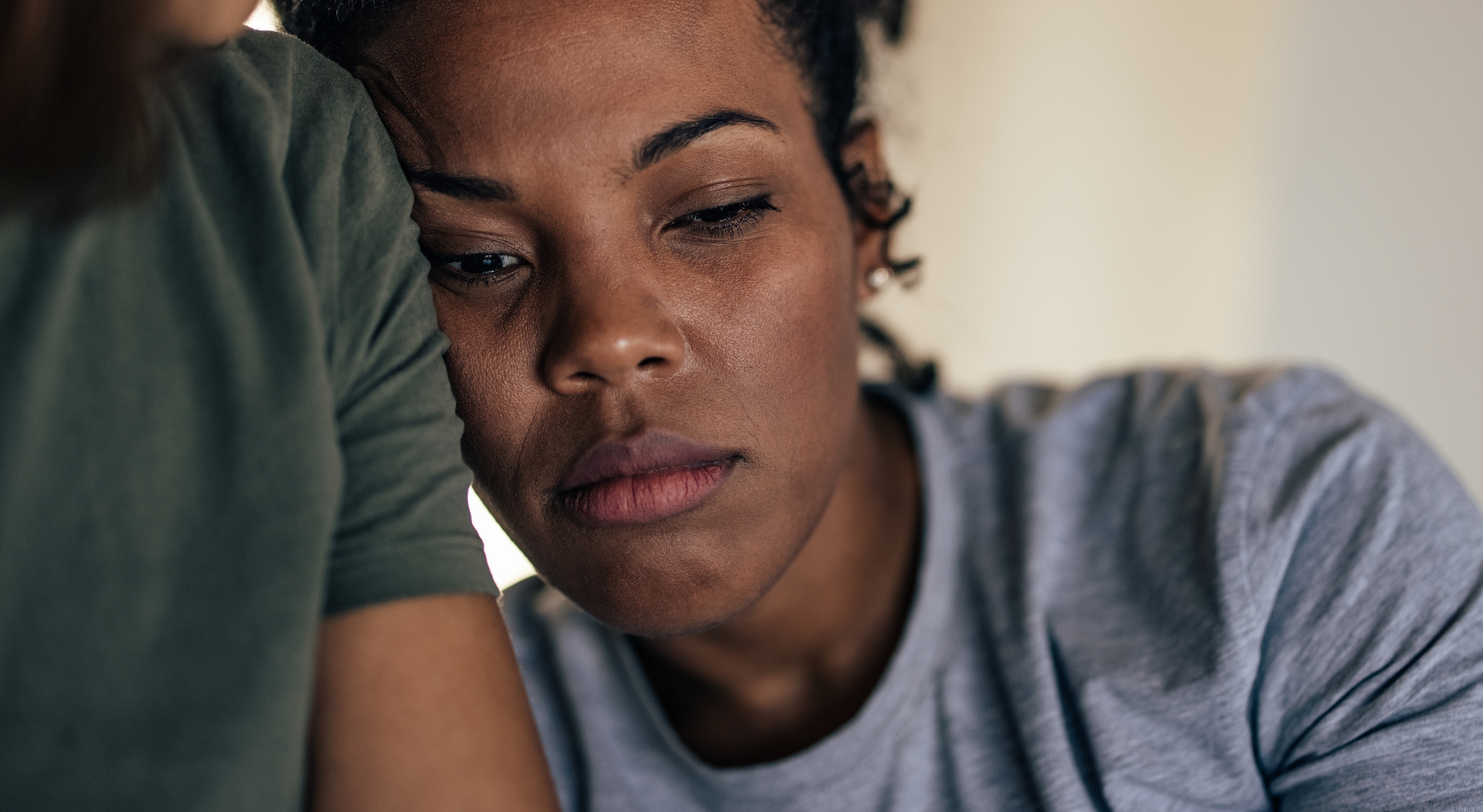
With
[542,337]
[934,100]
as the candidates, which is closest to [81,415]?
[542,337]

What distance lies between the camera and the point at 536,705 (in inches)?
47.6

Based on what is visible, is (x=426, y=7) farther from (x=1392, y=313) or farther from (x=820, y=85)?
(x=1392, y=313)

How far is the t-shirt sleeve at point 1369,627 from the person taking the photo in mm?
794

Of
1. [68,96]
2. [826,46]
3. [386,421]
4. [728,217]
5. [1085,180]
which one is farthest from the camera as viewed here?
[1085,180]

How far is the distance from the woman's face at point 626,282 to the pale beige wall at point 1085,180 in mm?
1267

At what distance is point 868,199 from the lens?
3.60 ft

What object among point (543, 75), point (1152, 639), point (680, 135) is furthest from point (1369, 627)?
point (543, 75)

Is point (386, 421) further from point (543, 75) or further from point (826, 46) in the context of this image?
point (826, 46)

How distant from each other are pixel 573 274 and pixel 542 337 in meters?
0.06

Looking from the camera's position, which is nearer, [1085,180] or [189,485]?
[189,485]

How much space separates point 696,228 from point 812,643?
485 mm

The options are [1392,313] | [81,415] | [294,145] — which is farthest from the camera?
[1392,313]

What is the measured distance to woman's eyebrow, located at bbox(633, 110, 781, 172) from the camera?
2.60 feet

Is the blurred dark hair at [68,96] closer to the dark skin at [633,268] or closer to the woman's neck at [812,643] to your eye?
the dark skin at [633,268]
